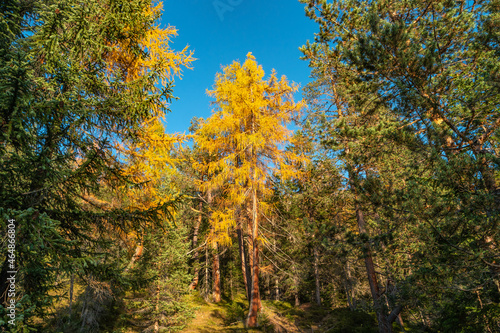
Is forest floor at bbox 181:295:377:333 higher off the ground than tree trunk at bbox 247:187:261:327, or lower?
lower

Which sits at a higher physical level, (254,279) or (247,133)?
(247,133)

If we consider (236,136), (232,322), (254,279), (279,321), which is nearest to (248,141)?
(236,136)

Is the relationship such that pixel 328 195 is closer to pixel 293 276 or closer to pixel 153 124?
pixel 293 276

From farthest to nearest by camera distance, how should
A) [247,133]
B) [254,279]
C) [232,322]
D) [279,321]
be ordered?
[232,322], [247,133], [279,321], [254,279]

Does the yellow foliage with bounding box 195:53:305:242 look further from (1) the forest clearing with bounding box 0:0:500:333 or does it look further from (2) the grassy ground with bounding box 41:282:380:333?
(2) the grassy ground with bounding box 41:282:380:333

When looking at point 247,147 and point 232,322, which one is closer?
point 247,147

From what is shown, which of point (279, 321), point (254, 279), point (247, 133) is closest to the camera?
point (254, 279)

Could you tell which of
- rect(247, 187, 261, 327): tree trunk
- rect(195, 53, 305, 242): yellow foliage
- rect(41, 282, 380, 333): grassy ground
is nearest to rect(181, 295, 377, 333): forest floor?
rect(41, 282, 380, 333): grassy ground

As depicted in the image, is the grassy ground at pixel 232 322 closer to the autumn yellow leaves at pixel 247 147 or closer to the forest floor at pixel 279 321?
the forest floor at pixel 279 321

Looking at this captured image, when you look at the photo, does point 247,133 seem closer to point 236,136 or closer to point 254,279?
point 236,136

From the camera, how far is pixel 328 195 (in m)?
10.7

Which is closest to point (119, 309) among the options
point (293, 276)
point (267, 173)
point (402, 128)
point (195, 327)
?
point (195, 327)

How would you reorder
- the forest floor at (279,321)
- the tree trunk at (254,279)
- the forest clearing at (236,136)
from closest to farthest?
the forest clearing at (236,136) < the tree trunk at (254,279) < the forest floor at (279,321)

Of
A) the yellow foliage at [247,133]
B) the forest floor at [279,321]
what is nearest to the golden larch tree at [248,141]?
the yellow foliage at [247,133]
